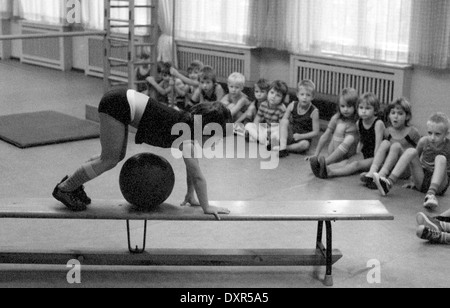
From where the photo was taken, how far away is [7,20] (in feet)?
41.6

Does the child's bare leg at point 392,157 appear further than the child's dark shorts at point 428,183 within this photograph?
Yes

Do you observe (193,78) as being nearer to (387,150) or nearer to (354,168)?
(354,168)

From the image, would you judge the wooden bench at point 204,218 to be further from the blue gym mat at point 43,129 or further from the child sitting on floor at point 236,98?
the child sitting on floor at point 236,98

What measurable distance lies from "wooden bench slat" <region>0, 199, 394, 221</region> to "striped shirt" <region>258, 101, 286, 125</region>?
3108 mm

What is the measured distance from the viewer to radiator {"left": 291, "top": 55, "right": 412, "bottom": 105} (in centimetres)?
686

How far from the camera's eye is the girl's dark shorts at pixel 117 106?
3.68 metres

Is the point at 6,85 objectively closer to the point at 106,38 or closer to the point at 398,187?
the point at 106,38

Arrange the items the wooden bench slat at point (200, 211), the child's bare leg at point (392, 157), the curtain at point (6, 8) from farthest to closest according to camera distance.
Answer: the curtain at point (6, 8), the child's bare leg at point (392, 157), the wooden bench slat at point (200, 211)

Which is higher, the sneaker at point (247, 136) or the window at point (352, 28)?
the window at point (352, 28)

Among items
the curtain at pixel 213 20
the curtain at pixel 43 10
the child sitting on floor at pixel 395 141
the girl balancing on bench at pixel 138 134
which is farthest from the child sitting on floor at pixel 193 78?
the girl balancing on bench at pixel 138 134

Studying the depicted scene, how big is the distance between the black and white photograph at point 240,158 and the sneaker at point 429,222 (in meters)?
0.01

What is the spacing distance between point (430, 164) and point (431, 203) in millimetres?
477

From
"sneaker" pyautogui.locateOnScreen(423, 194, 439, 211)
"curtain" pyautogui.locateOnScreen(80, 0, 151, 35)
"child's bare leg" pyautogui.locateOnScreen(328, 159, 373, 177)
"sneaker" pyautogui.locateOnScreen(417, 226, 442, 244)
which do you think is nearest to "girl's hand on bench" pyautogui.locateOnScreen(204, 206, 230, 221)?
"sneaker" pyautogui.locateOnScreen(417, 226, 442, 244)

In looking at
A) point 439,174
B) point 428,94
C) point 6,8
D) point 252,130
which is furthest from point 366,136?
point 6,8
